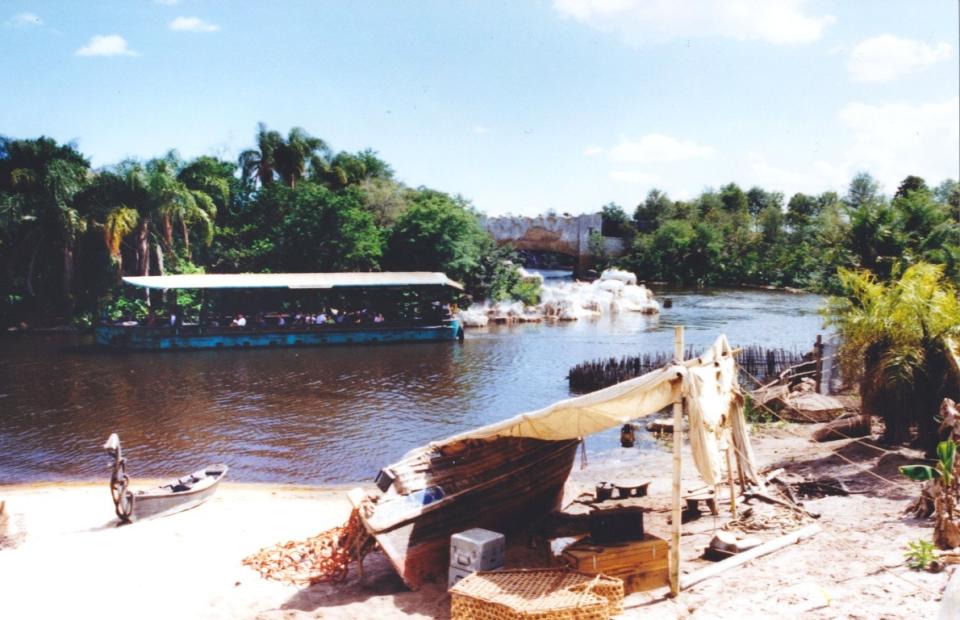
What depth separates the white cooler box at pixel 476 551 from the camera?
7.80 meters

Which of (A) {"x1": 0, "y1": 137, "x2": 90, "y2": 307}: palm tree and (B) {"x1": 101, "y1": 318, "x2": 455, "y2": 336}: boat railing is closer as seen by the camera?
(B) {"x1": 101, "y1": 318, "x2": 455, "y2": 336}: boat railing

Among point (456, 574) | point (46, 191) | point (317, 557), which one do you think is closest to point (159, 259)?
point (46, 191)

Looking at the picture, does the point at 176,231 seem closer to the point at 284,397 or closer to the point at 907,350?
the point at 284,397

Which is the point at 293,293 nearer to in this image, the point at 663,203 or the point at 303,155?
the point at 303,155

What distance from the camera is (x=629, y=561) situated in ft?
25.6

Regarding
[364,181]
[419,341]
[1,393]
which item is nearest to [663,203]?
[364,181]

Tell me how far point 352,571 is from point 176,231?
3604 centimetres

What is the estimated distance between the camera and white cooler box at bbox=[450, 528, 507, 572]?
7.80 meters

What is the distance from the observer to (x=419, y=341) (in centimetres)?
3378

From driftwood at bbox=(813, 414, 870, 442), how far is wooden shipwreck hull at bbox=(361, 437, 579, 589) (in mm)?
6762

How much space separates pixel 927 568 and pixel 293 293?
109 ft

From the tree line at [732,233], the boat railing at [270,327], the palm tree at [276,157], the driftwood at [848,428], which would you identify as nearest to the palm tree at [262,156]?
the palm tree at [276,157]

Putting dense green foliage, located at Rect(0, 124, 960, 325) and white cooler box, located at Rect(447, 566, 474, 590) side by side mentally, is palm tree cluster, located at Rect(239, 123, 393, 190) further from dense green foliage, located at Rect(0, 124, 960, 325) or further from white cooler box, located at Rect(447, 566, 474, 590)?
white cooler box, located at Rect(447, 566, 474, 590)

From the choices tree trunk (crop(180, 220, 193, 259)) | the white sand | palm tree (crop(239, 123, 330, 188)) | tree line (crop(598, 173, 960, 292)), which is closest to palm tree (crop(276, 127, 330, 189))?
palm tree (crop(239, 123, 330, 188))
